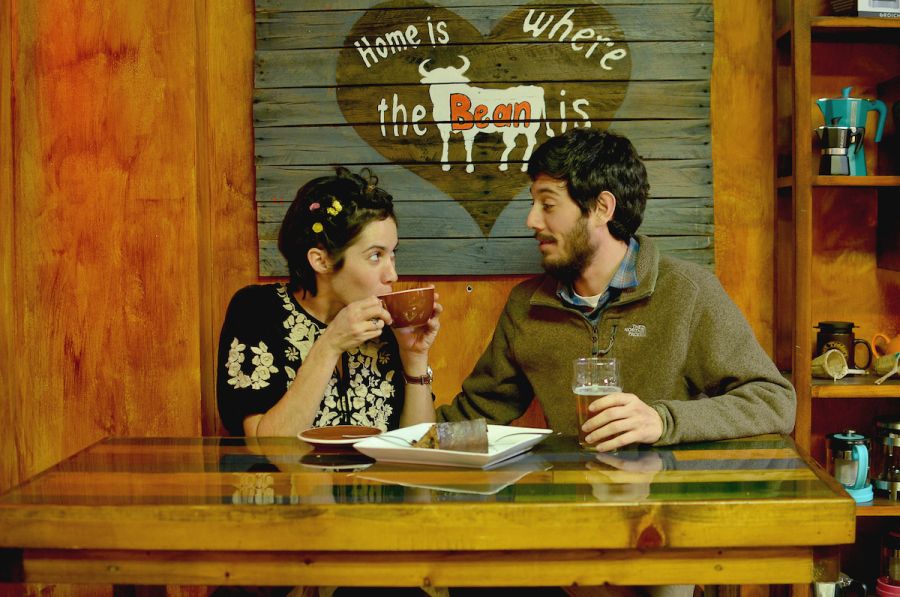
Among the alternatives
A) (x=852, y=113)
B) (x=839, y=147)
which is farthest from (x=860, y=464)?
(x=852, y=113)

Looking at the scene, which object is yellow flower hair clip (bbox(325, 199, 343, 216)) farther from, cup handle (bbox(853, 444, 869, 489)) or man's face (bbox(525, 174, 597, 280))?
cup handle (bbox(853, 444, 869, 489))

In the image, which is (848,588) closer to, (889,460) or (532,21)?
(889,460)

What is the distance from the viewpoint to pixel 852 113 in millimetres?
2668

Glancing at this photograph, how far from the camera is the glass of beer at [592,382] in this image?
1712 mm

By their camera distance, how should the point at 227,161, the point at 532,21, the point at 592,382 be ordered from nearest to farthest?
the point at 592,382 → the point at 532,21 → the point at 227,161

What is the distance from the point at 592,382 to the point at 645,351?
62 centimetres

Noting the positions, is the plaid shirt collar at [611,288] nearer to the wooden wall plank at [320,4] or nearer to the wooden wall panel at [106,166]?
the wooden wall plank at [320,4]

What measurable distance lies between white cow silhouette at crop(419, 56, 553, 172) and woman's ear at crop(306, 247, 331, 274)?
69 cm

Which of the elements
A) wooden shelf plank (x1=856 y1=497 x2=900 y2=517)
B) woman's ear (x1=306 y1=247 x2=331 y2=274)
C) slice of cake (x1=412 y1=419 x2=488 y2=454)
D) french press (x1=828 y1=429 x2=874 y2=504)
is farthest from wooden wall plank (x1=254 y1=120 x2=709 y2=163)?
slice of cake (x1=412 y1=419 x2=488 y2=454)

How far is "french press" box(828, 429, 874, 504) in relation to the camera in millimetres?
2635

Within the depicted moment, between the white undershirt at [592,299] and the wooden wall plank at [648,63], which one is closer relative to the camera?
the white undershirt at [592,299]

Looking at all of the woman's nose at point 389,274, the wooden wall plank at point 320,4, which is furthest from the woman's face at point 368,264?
the wooden wall plank at point 320,4

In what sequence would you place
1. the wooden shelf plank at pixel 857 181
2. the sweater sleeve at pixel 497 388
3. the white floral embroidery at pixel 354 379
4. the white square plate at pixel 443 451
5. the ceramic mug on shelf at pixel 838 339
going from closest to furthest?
1. the white square plate at pixel 443 451
2. the white floral embroidery at pixel 354 379
3. the sweater sleeve at pixel 497 388
4. the wooden shelf plank at pixel 857 181
5. the ceramic mug on shelf at pixel 838 339

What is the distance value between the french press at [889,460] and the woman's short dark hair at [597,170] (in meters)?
1.09
